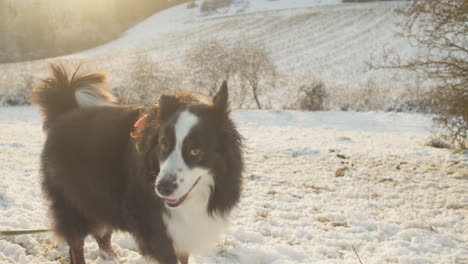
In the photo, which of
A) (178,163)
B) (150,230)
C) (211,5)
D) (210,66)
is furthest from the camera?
(211,5)

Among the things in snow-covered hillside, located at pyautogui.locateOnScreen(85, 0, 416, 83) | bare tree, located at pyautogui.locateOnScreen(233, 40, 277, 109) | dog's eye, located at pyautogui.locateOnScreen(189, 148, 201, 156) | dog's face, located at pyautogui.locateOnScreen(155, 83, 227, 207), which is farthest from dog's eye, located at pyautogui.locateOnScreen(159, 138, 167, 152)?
snow-covered hillside, located at pyautogui.locateOnScreen(85, 0, 416, 83)

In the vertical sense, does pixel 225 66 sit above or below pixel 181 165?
below

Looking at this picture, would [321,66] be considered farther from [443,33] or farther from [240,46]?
[443,33]

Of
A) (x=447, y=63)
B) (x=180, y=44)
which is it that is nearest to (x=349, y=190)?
(x=447, y=63)

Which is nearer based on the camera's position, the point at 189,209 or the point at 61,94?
the point at 189,209

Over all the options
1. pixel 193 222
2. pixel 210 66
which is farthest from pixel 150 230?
pixel 210 66

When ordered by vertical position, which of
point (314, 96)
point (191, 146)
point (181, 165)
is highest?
point (191, 146)

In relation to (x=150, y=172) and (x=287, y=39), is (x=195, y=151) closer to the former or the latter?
(x=150, y=172)

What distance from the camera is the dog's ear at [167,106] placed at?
288 centimetres

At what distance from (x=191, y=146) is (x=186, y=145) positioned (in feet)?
0.14

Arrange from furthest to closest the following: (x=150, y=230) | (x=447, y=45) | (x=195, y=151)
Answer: (x=447, y=45), (x=150, y=230), (x=195, y=151)

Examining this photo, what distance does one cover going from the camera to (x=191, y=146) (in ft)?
8.94

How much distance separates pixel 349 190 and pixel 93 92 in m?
4.99

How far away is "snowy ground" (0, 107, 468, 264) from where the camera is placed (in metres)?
4.00
